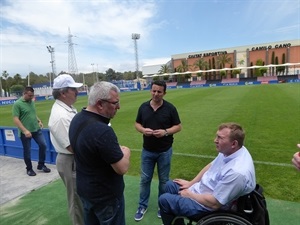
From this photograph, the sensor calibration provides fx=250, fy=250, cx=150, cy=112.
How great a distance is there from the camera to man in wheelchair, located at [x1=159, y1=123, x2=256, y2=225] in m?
2.12

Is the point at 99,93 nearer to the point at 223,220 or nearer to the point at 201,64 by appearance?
the point at 223,220

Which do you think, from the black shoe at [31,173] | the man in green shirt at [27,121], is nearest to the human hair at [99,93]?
the man in green shirt at [27,121]

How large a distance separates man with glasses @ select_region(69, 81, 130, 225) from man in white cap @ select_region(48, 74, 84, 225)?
632mm

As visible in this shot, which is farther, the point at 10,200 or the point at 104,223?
the point at 10,200

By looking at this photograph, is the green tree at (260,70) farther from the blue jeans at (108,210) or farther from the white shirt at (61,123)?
the blue jeans at (108,210)

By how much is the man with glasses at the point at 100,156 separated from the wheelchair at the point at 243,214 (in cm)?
79

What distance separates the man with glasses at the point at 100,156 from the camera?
1.82m

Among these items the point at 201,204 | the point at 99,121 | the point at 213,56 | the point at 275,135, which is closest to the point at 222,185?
the point at 201,204

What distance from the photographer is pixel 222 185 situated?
214 centimetres

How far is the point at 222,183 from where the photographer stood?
2143mm

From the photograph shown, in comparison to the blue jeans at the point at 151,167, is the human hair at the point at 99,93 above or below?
above

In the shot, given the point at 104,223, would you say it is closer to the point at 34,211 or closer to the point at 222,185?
the point at 222,185

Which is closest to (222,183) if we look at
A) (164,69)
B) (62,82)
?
(62,82)

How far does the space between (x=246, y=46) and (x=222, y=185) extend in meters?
72.8
